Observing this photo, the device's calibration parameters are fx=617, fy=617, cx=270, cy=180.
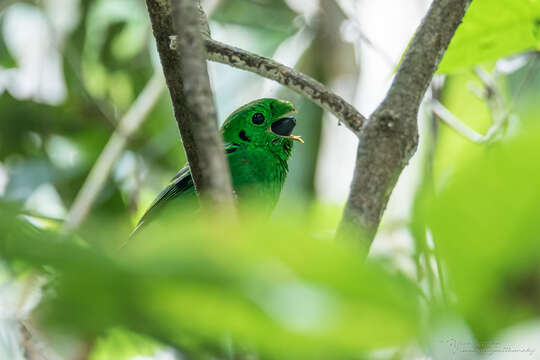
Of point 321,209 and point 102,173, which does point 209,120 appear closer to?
point 321,209

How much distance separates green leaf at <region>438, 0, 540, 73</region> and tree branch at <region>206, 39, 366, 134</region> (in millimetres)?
317

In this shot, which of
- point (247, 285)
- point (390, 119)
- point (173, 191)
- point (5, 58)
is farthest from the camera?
point (5, 58)

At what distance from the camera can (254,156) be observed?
10.0 ft

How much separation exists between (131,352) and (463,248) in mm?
610

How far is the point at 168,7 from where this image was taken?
4.22 ft

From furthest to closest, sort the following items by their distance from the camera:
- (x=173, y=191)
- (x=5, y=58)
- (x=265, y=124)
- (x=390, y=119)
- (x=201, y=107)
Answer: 1. (x=5, y=58)
2. (x=265, y=124)
3. (x=173, y=191)
4. (x=390, y=119)
5. (x=201, y=107)

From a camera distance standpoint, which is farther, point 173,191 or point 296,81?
point 173,191

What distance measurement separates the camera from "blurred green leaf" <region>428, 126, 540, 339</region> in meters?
0.39

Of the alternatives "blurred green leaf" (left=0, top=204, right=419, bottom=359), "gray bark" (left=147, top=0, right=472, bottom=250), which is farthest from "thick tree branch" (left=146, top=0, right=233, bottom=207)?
"gray bark" (left=147, top=0, right=472, bottom=250)

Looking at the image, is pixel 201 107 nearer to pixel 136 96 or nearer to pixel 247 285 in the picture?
pixel 247 285

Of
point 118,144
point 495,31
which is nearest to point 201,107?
point 495,31

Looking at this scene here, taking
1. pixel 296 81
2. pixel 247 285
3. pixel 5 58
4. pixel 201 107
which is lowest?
pixel 247 285

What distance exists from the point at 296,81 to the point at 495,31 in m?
0.50

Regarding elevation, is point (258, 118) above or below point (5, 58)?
below
